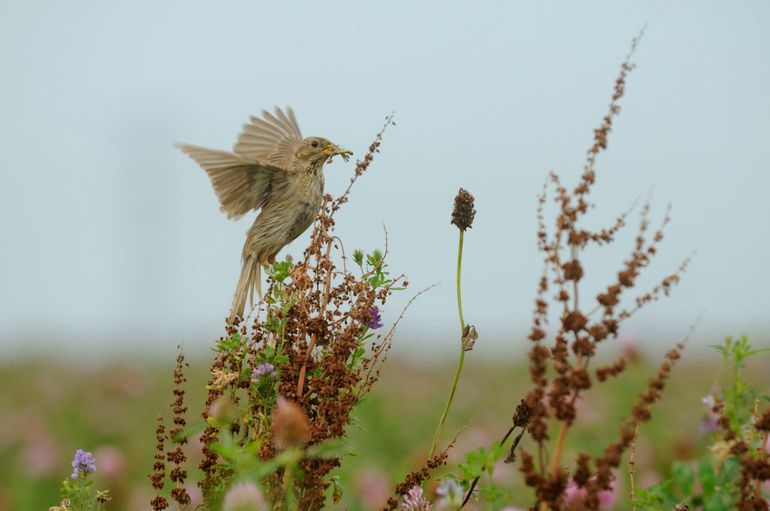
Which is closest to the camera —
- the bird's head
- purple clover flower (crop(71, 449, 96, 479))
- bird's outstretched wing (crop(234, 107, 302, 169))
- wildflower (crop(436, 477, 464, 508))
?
wildflower (crop(436, 477, 464, 508))

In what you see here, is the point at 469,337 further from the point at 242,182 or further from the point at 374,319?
the point at 242,182

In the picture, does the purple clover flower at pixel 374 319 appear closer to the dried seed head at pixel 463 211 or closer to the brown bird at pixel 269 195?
the dried seed head at pixel 463 211

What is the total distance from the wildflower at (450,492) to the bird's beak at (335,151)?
56.3 inches

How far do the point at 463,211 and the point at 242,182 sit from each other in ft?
3.89

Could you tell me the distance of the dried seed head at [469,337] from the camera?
5.79ft

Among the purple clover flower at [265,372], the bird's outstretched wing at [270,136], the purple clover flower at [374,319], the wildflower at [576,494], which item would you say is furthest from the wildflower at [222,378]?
the bird's outstretched wing at [270,136]

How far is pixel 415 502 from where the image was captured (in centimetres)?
176

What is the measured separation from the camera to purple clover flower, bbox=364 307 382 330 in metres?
1.74

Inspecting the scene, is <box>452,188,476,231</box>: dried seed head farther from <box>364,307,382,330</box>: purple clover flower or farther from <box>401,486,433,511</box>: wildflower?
<box>401,486,433,511</box>: wildflower

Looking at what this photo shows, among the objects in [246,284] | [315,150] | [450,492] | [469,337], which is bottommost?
[450,492]

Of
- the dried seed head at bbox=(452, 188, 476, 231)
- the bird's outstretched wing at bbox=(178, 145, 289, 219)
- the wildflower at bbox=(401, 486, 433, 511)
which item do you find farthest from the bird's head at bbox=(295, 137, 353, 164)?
the wildflower at bbox=(401, 486, 433, 511)

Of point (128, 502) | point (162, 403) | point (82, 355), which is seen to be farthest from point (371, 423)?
point (82, 355)

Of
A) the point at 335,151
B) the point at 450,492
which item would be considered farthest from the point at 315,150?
the point at 450,492

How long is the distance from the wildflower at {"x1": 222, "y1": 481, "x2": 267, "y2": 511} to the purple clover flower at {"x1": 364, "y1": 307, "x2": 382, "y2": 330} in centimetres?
41
